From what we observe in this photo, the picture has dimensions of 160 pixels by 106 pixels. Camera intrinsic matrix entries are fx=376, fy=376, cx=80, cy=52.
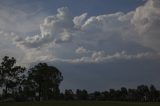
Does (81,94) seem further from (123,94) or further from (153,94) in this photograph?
(153,94)

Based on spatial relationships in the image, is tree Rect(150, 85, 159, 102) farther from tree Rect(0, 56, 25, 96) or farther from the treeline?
Result: tree Rect(0, 56, 25, 96)

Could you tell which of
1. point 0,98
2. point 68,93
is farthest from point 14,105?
point 68,93

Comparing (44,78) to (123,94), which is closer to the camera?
(44,78)

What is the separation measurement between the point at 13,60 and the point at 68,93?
130 feet

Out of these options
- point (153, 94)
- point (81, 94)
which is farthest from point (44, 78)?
point (153, 94)

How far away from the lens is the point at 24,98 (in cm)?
9631

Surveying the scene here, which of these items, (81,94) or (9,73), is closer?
(9,73)

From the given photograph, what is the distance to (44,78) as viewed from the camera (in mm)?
97625

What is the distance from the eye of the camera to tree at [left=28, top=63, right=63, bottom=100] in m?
97.4

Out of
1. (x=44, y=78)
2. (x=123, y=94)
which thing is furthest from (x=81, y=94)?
(x=44, y=78)

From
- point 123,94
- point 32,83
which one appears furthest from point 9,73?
point 123,94

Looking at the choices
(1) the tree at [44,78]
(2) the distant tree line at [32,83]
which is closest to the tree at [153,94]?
(2) the distant tree line at [32,83]

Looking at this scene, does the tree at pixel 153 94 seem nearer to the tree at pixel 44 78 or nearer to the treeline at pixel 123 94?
the treeline at pixel 123 94

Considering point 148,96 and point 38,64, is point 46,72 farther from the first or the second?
point 148,96
